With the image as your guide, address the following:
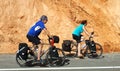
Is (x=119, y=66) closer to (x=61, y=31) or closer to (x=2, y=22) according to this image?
(x=61, y=31)

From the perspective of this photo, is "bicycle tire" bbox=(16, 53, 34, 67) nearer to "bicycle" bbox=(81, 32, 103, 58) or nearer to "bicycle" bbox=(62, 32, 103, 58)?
"bicycle" bbox=(62, 32, 103, 58)

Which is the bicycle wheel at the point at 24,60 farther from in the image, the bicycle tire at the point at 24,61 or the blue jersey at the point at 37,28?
the blue jersey at the point at 37,28

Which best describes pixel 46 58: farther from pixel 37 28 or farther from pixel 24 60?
pixel 37 28

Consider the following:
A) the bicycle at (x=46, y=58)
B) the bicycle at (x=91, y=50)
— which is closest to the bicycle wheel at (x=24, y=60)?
the bicycle at (x=46, y=58)

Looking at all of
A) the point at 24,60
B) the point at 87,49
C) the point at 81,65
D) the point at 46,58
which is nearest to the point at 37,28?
the point at 46,58

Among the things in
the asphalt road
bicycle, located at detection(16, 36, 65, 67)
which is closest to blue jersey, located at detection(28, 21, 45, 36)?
bicycle, located at detection(16, 36, 65, 67)

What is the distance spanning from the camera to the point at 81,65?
1600 centimetres

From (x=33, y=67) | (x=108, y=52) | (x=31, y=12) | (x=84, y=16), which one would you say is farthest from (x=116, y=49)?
(x=33, y=67)

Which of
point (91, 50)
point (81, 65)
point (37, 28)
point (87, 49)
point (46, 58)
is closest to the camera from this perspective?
point (37, 28)

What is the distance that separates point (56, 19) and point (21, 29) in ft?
6.11

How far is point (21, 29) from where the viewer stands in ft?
71.3

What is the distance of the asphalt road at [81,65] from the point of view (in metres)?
15.0

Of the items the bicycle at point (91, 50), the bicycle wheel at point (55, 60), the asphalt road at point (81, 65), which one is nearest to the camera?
the asphalt road at point (81, 65)

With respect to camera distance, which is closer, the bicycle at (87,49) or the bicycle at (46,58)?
the bicycle at (46,58)
